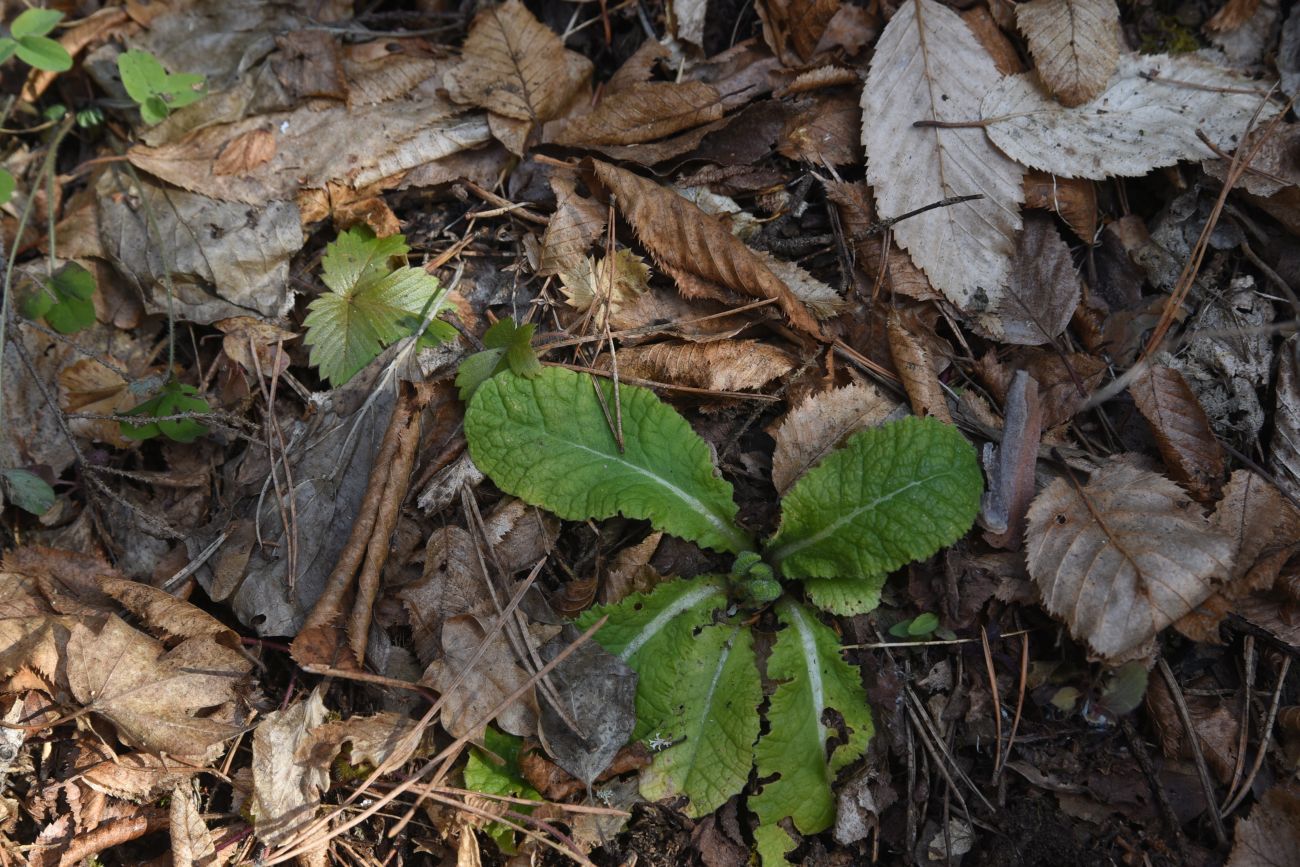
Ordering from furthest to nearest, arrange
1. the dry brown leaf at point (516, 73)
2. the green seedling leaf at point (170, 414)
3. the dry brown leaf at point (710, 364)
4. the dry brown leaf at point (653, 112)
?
the dry brown leaf at point (516, 73) < the dry brown leaf at point (653, 112) < the green seedling leaf at point (170, 414) < the dry brown leaf at point (710, 364)

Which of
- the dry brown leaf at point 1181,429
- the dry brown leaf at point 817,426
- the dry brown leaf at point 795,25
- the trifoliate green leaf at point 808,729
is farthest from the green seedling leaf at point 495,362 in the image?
the dry brown leaf at point 1181,429

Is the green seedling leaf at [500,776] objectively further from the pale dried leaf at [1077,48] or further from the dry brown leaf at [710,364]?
the pale dried leaf at [1077,48]

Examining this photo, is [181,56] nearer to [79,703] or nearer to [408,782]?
[79,703]

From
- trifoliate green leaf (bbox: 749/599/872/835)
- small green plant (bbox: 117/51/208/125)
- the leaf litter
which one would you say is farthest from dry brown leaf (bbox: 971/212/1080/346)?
small green plant (bbox: 117/51/208/125)

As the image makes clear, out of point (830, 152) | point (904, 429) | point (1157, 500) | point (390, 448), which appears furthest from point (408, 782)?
point (830, 152)

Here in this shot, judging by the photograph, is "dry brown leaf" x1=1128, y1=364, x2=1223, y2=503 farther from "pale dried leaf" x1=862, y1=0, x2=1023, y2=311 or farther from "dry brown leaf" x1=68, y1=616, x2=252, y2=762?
"dry brown leaf" x1=68, y1=616, x2=252, y2=762
